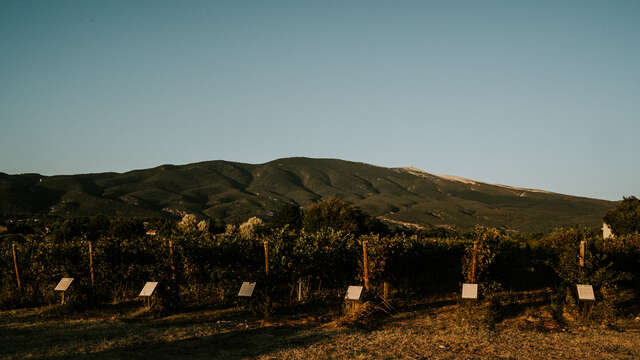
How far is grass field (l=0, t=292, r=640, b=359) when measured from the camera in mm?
10617

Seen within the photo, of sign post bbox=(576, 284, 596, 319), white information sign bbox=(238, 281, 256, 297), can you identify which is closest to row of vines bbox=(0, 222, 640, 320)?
sign post bbox=(576, 284, 596, 319)

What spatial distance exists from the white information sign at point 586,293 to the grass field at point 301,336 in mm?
820

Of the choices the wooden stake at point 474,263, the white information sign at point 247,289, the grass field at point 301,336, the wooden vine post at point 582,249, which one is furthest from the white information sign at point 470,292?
the white information sign at point 247,289

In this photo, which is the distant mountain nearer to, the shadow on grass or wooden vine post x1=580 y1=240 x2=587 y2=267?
wooden vine post x1=580 y1=240 x2=587 y2=267

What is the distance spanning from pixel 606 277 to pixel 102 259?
55.8 ft

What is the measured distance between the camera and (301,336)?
12273mm

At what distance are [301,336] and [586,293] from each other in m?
7.72

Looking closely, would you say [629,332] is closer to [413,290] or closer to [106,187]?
[413,290]

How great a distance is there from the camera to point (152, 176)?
196500 millimetres

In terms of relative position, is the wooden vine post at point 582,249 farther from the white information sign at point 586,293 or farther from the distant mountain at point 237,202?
the distant mountain at point 237,202

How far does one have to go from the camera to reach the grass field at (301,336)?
1062 centimetres

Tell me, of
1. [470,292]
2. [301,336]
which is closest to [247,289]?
[301,336]

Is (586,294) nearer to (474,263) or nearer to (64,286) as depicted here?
(474,263)

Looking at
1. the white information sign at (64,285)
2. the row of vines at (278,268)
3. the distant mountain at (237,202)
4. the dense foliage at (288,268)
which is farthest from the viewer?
the distant mountain at (237,202)
